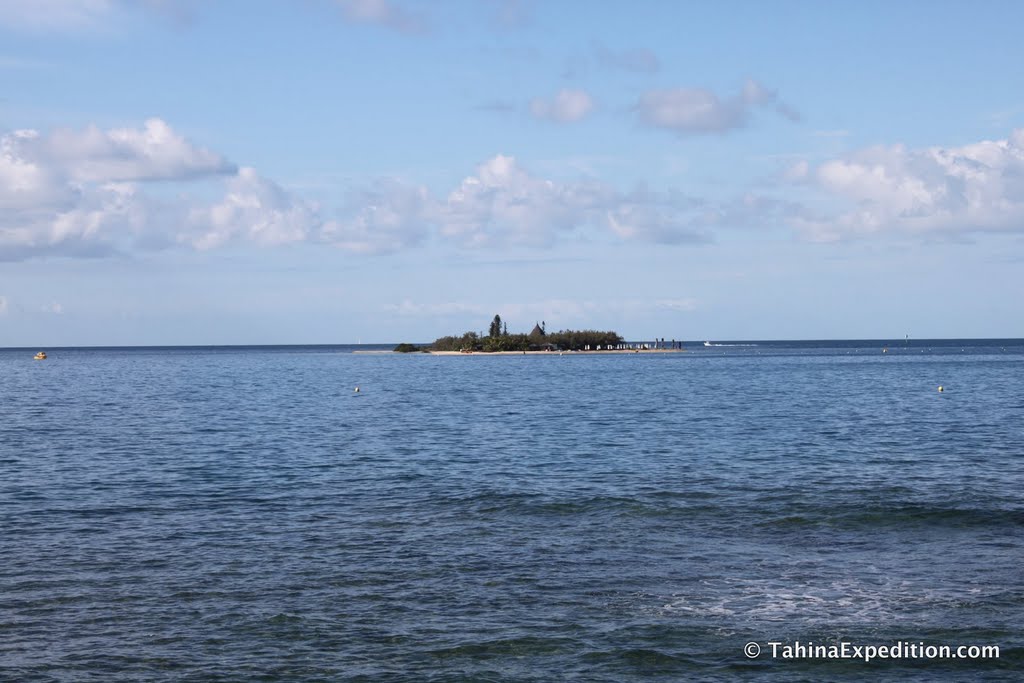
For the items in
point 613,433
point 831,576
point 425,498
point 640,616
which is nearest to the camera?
point 640,616

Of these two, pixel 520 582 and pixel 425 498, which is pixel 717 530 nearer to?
pixel 520 582

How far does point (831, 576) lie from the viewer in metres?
23.6

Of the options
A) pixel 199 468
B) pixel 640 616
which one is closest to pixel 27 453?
pixel 199 468

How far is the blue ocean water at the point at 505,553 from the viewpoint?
1842 centimetres

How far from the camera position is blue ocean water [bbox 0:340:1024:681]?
60.4 ft

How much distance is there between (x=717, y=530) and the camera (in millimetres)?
28750

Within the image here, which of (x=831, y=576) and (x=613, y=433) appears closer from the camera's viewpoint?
(x=831, y=576)

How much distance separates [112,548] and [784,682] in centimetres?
1866

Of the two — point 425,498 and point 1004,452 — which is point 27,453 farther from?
point 1004,452

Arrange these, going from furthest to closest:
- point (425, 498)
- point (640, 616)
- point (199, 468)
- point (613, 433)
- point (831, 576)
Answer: point (613, 433)
point (199, 468)
point (425, 498)
point (831, 576)
point (640, 616)

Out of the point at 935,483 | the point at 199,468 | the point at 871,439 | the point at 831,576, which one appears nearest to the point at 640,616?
the point at 831,576

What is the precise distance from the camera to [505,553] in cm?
2630

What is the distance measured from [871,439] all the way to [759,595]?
3516 centimetres

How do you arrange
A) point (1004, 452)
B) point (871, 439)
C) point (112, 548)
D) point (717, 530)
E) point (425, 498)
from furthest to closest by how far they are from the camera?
point (871, 439) < point (1004, 452) < point (425, 498) < point (717, 530) < point (112, 548)
